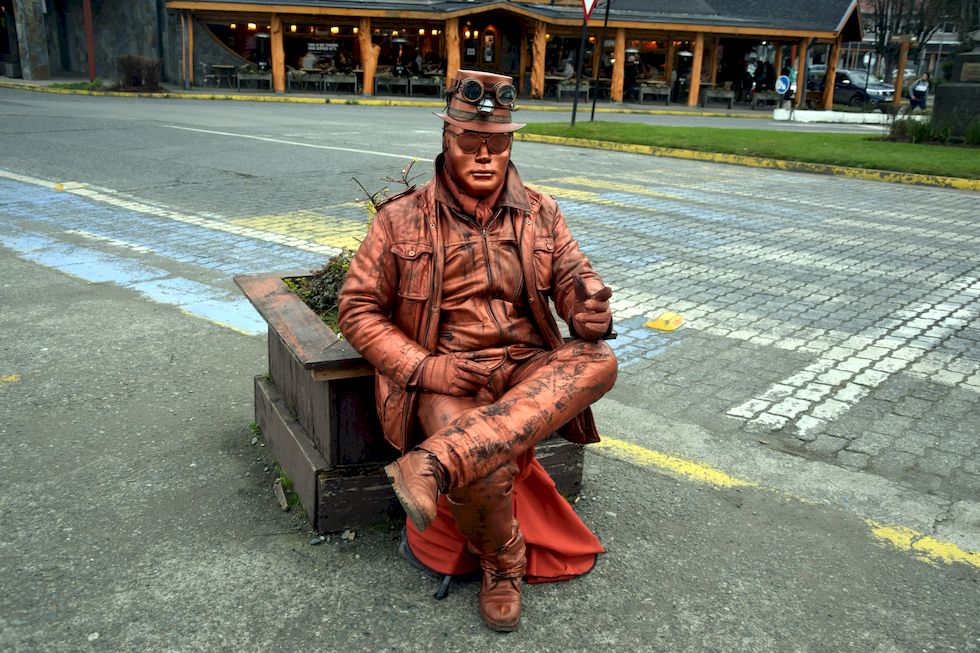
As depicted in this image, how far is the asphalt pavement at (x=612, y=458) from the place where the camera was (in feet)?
9.20

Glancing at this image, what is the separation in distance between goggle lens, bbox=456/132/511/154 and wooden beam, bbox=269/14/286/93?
94.5 feet

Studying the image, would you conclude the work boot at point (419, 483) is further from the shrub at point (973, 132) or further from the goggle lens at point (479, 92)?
the shrub at point (973, 132)

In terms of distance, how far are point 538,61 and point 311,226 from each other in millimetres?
25048

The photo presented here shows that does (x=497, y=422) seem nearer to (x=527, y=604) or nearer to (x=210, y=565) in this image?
(x=527, y=604)

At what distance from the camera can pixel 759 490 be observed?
12.2ft

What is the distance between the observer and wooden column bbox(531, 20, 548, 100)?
31.6 meters

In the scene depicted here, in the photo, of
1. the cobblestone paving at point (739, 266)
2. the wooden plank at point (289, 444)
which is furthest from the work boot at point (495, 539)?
the cobblestone paving at point (739, 266)

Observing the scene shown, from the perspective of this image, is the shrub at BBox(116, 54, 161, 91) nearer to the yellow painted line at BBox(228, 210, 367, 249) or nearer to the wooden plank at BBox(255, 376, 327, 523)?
the yellow painted line at BBox(228, 210, 367, 249)

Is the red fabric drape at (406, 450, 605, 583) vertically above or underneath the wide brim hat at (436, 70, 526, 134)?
underneath

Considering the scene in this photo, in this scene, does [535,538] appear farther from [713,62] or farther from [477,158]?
[713,62]

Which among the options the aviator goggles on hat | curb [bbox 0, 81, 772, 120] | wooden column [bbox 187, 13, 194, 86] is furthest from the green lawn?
wooden column [bbox 187, 13, 194, 86]

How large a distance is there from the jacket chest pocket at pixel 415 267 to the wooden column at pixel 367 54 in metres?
28.7

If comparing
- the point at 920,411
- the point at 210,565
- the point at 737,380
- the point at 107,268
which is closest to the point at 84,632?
the point at 210,565

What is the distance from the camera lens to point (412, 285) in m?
3.00
